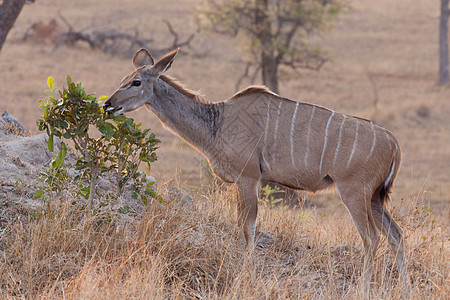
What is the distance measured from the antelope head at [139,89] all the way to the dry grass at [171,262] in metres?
0.99

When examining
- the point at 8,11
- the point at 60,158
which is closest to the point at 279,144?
the point at 60,158

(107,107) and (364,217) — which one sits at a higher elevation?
(107,107)

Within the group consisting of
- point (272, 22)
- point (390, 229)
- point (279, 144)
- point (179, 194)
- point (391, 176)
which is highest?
point (272, 22)

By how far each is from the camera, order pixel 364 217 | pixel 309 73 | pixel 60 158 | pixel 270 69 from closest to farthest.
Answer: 1. pixel 60 158
2. pixel 364 217
3. pixel 270 69
4. pixel 309 73

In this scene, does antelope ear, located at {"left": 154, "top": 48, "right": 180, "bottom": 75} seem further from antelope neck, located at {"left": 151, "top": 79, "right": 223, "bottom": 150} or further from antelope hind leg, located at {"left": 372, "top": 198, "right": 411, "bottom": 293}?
antelope hind leg, located at {"left": 372, "top": 198, "right": 411, "bottom": 293}

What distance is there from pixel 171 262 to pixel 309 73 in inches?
813

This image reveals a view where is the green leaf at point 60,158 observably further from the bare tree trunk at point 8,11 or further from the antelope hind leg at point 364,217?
the bare tree trunk at point 8,11

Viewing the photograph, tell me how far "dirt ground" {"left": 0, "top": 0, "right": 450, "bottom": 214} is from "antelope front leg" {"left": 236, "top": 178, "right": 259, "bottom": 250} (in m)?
5.45

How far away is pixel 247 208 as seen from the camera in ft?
19.3

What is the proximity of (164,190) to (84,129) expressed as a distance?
3.64 feet

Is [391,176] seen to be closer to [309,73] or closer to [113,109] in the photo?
[113,109]

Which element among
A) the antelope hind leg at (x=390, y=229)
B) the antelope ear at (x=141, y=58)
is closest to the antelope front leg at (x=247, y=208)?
the antelope hind leg at (x=390, y=229)

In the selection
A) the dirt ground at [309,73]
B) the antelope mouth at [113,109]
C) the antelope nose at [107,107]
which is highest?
the antelope nose at [107,107]

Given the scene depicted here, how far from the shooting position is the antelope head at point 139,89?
5.78 metres
